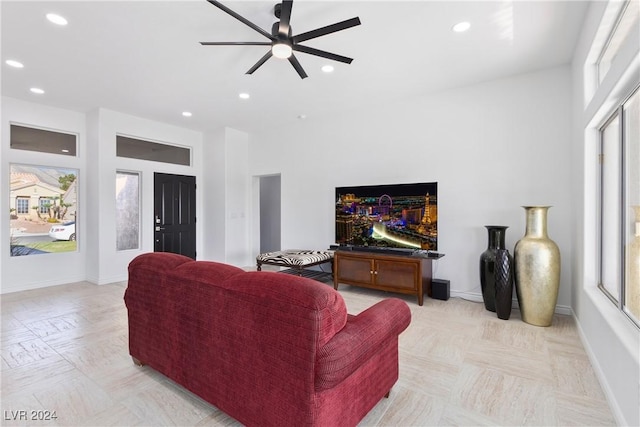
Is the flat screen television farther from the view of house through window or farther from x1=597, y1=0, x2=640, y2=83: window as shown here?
the view of house through window

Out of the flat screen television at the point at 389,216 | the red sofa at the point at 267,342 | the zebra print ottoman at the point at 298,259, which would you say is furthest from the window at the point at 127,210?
the red sofa at the point at 267,342

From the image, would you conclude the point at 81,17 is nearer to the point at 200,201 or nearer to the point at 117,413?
the point at 117,413

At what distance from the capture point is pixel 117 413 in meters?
1.77

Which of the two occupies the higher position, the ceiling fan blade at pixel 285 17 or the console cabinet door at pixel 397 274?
the ceiling fan blade at pixel 285 17

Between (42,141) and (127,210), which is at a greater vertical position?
(42,141)

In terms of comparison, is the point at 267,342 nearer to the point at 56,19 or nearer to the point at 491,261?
the point at 491,261

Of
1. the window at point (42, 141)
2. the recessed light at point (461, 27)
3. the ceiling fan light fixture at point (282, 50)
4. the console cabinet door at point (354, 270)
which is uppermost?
the recessed light at point (461, 27)

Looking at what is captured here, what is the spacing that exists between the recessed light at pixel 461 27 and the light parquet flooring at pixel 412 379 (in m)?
2.77

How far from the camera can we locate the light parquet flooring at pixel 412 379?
5.71 feet

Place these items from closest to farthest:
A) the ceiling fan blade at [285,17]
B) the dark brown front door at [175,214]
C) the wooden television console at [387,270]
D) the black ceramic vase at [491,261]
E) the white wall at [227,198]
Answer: the ceiling fan blade at [285,17] → the black ceramic vase at [491,261] → the wooden television console at [387,270] → the dark brown front door at [175,214] → the white wall at [227,198]

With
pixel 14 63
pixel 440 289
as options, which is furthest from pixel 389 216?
pixel 14 63

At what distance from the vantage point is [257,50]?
3.15m

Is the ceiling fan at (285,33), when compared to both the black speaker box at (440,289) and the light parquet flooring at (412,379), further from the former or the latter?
the black speaker box at (440,289)

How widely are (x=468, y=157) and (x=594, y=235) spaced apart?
1.67 meters
